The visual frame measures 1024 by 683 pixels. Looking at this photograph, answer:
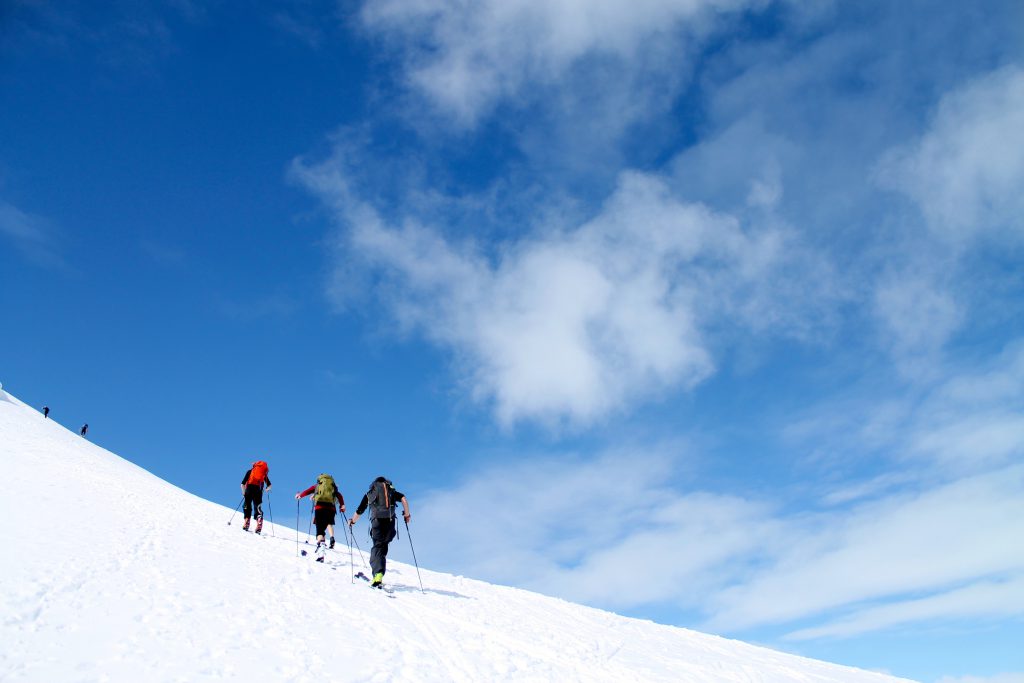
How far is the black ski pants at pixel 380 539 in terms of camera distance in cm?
1379

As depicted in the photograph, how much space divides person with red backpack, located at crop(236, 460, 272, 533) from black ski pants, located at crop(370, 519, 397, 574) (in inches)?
227

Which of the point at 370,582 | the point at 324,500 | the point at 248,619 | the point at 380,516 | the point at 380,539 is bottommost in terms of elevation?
the point at 248,619

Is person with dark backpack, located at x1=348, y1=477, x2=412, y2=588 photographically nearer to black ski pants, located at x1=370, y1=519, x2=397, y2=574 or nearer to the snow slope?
black ski pants, located at x1=370, y1=519, x2=397, y2=574

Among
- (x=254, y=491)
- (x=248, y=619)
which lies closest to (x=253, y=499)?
(x=254, y=491)

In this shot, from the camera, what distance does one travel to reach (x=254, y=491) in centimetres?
1839

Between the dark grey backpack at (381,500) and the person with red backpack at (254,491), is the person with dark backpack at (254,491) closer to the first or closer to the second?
the person with red backpack at (254,491)

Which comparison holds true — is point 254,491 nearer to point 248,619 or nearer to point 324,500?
point 324,500

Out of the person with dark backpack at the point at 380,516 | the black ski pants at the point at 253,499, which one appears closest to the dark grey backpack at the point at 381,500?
the person with dark backpack at the point at 380,516

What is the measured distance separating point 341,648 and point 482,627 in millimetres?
3654

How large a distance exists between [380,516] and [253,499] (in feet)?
20.1

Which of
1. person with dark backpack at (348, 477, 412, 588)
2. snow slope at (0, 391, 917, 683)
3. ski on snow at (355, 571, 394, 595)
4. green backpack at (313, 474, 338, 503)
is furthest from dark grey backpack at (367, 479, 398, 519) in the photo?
green backpack at (313, 474, 338, 503)

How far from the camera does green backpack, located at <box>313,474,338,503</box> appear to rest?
1772 cm

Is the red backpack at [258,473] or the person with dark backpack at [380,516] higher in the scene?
the red backpack at [258,473]

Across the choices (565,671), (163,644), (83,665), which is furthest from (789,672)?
(83,665)
